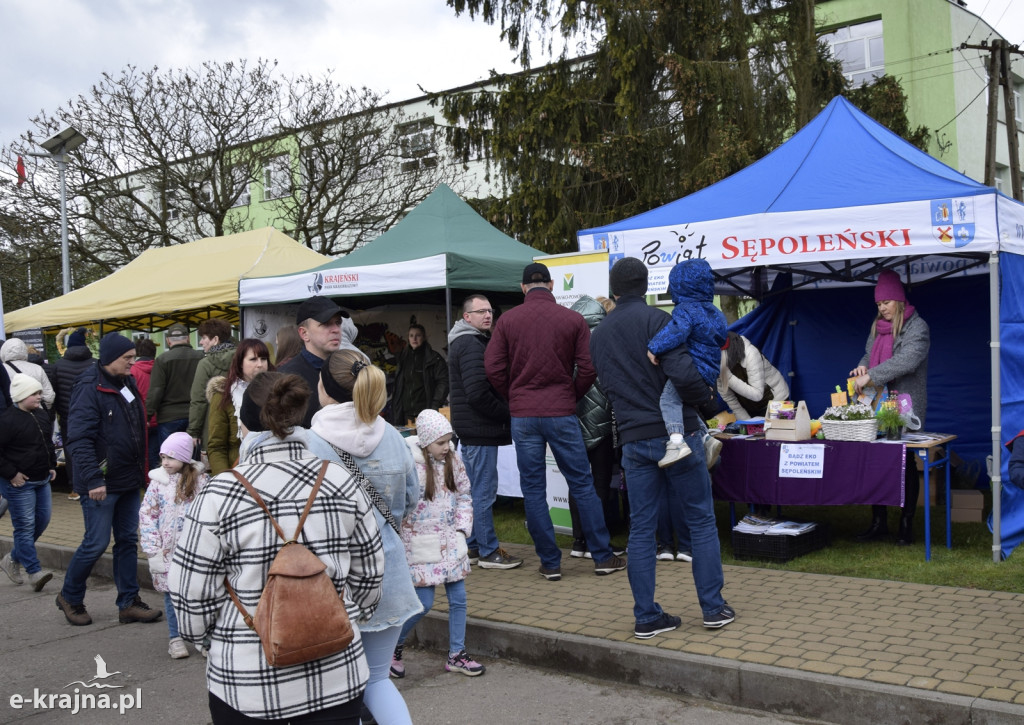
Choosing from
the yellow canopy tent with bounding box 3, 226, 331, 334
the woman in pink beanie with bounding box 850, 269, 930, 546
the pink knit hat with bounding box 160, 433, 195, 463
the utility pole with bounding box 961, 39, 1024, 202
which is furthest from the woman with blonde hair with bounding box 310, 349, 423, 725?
the utility pole with bounding box 961, 39, 1024, 202

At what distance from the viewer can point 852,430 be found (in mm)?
6684

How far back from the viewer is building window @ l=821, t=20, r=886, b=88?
23.1 metres

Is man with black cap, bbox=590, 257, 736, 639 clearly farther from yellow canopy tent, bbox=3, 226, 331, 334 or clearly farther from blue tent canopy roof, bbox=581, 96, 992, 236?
yellow canopy tent, bbox=3, 226, 331, 334

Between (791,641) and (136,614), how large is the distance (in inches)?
174

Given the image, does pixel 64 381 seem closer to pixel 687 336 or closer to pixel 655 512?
pixel 655 512

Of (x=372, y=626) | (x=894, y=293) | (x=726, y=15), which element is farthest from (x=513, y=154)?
(x=372, y=626)

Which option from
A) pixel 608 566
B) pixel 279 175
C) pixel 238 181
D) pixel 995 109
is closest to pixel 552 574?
pixel 608 566

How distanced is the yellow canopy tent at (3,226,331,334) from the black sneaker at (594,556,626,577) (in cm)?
683

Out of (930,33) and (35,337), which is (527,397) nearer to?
(35,337)

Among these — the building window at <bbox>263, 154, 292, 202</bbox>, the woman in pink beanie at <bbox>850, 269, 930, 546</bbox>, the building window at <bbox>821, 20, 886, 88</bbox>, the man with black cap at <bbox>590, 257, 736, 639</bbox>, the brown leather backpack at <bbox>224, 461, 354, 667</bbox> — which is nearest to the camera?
the brown leather backpack at <bbox>224, 461, 354, 667</bbox>

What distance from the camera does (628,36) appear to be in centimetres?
1742

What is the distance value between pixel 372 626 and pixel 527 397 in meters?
3.26

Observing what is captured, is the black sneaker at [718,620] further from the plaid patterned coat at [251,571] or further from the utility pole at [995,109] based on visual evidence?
the utility pole at [995,109]

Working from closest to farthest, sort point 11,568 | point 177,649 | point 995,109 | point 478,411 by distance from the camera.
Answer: point 177,649 → point 478,411 → point 11,568 → point 995,109
